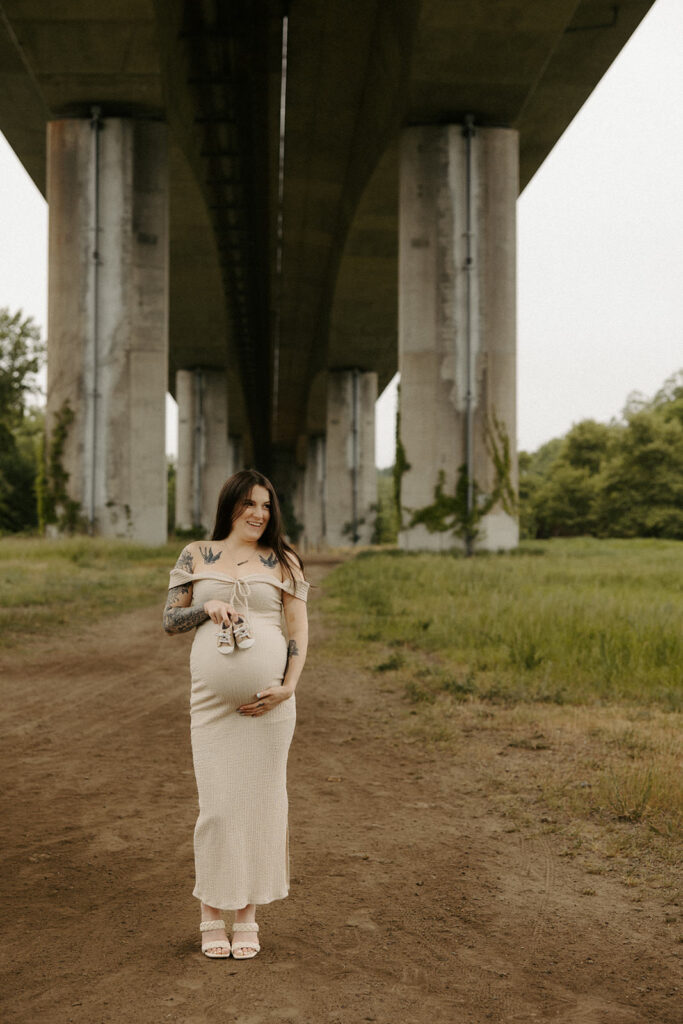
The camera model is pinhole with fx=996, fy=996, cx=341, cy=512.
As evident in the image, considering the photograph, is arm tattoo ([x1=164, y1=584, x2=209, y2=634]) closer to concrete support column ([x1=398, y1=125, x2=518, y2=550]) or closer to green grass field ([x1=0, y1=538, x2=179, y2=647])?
green grass field ([x1=0, y1=538, x2=179, y2=647])

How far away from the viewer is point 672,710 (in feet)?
24.1

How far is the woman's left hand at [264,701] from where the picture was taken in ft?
11.6

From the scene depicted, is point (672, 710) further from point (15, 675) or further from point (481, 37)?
point (481, 37)

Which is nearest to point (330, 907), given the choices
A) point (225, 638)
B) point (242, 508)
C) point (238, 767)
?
point (238, 767)

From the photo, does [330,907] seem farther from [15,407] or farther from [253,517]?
[15,407]

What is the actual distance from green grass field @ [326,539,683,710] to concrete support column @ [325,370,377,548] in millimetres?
33786

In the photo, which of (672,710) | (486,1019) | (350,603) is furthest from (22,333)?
(486,1019)

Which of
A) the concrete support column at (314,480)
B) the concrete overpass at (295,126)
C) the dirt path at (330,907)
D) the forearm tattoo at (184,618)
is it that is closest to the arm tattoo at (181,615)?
the forearm tattoo at (184,618)

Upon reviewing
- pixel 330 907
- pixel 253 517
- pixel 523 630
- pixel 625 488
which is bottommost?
pixel 330 907

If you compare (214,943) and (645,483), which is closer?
(214,943)

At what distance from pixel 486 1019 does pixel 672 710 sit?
4738mm

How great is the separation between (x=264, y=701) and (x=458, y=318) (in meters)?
21.2

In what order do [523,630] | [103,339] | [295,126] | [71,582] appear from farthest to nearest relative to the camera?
[295,126] → [103,339] → [71,582] → [523,630]

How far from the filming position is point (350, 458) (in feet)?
176
